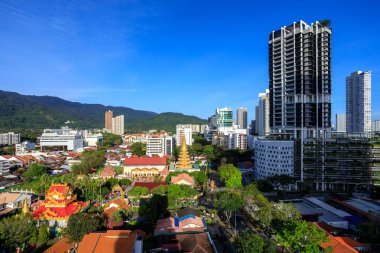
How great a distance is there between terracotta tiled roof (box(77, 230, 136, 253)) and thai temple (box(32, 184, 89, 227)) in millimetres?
10137

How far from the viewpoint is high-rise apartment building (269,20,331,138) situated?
4128 centimetres

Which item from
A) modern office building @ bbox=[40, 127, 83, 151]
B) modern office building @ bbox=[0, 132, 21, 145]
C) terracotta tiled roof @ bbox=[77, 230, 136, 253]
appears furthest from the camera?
modern office building @ bbox=[0, 132, 21, 145]

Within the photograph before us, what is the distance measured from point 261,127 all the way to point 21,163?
6704 centimetres

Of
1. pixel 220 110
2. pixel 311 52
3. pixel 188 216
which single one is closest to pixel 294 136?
pixel 311 52

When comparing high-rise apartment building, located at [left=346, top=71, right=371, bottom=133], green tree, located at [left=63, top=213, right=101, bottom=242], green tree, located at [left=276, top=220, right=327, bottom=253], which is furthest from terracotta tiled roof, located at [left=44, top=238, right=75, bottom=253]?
high-rise apartment building, located at [left=346, top=71, right=371, bottom=133]

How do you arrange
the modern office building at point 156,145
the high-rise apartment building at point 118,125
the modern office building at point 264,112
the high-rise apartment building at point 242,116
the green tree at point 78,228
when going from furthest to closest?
1. the high-rise apartment building at point 118,125
2. the high-rise apartment building at point 242,116
3. the modern office building at point 264,112
4. the modern office building at point 156,145
5. the green tree at point 78,228

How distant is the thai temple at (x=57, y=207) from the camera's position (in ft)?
77.0

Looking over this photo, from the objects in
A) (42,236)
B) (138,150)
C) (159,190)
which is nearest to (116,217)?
(42,236)

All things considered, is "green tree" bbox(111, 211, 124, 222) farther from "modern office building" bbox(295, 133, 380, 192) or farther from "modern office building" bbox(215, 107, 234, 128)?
"modern office building" bbox(215, 107, 234, 128)

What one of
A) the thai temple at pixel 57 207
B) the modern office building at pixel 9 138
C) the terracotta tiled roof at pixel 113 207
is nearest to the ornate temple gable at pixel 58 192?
the thai temple at pixel 57 207

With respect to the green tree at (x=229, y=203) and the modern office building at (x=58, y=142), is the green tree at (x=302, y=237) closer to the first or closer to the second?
the green tree at (x=229, y=203)

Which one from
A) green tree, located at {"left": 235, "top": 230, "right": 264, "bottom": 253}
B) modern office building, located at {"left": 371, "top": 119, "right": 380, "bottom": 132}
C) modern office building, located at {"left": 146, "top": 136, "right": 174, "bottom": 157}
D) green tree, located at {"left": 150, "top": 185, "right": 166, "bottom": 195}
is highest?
modern office building, located at {"left": 371, "top": 119, "right": 380, "bottom": 132}

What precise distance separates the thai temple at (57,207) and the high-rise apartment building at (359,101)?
55.0m

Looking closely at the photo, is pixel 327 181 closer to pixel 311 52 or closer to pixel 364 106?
pixel 311 52
